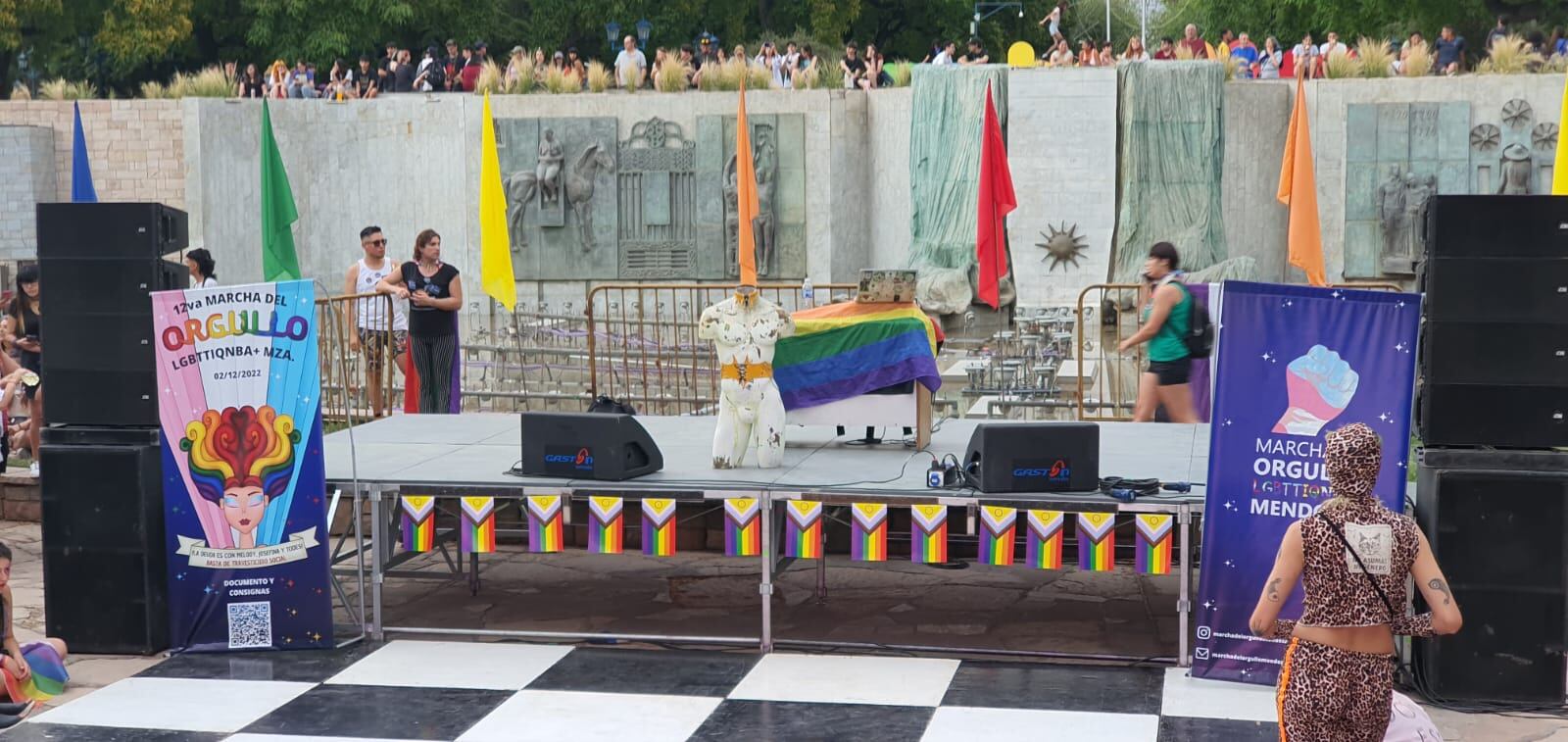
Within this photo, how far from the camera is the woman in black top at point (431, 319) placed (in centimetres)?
1206

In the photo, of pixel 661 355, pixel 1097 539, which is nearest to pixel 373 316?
pixel 661 355

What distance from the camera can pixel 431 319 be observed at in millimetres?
12203

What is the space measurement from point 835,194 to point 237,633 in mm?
17253

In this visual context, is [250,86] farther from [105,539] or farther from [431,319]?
[105,539]

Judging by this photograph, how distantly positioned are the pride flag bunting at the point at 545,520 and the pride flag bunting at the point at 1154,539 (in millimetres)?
2843

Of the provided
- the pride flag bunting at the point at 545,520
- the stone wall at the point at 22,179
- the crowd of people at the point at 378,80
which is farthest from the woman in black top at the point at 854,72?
the pride flag bunting at the point at 545,520

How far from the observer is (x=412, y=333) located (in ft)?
40.3

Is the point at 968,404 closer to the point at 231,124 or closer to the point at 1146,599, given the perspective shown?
the point at 1146,599

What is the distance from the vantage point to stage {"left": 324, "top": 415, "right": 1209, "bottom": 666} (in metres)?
8.16

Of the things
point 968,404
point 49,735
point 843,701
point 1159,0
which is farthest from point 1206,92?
point 1159,0

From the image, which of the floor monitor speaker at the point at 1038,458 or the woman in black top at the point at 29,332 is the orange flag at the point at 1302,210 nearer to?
the floor monitor speaker at the point at 1038,458

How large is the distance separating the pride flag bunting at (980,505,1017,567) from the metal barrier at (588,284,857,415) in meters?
3.64

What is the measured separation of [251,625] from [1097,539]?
4.21m

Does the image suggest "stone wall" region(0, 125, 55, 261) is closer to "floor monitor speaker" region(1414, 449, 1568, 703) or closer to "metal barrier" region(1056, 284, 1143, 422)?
"metal barrier" region(1056, 284, 1143, 422)
